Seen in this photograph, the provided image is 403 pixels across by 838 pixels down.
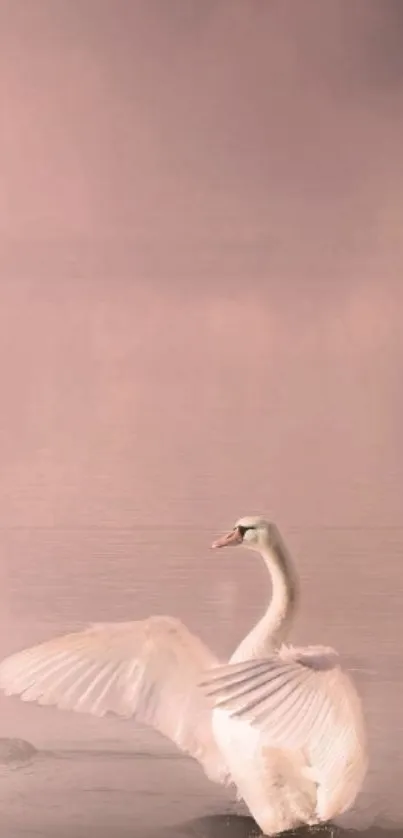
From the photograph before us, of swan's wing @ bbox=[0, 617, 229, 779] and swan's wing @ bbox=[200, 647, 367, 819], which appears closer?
swan's wing @ bbox=[200, 647, 367, 819]

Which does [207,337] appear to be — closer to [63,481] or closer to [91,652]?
[63,481]

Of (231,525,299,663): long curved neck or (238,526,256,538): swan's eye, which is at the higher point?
(238,526,256,538): swan's eye

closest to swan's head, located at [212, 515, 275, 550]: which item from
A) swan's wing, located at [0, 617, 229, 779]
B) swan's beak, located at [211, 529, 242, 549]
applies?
swan's beak, located at [211, 529, 242, 549]

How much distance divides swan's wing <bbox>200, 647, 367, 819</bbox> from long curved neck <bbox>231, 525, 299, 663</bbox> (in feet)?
0.08

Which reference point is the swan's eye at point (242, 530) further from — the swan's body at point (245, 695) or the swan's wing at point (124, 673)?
the swan's wing at point (124, 673)

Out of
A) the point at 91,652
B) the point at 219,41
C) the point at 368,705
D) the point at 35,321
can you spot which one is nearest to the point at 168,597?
the point at 91,652

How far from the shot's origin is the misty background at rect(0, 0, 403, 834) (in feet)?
4.08

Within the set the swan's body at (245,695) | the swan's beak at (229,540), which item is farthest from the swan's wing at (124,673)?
the swan's beak at (229,540)

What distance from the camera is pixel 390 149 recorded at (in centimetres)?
133

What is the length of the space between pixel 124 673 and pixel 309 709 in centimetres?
24

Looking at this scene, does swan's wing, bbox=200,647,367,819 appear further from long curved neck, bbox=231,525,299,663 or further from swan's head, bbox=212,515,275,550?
swan's head, bbox=212,515,275,550

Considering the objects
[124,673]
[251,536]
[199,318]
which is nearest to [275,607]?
[251,536]

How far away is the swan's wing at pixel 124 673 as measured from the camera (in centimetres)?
122

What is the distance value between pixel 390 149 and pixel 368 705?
697 mm
